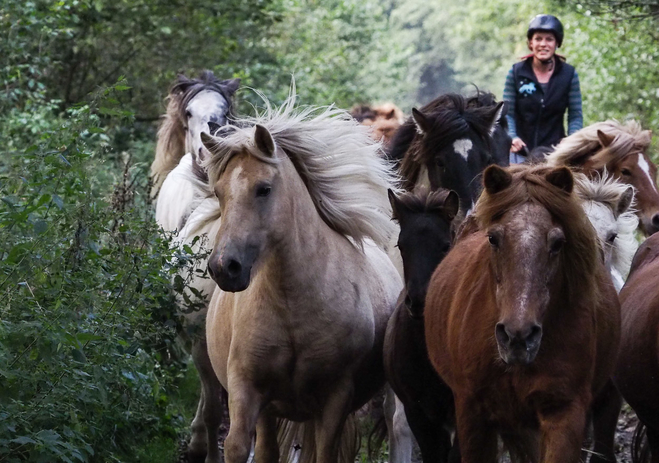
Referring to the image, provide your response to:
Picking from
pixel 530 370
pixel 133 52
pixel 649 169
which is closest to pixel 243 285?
pixel 530 370

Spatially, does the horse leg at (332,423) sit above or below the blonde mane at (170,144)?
below

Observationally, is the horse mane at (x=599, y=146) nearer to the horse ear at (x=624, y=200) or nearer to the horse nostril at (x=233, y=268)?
the horse ear at (x=624, y=200)

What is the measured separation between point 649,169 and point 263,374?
14.4 feet

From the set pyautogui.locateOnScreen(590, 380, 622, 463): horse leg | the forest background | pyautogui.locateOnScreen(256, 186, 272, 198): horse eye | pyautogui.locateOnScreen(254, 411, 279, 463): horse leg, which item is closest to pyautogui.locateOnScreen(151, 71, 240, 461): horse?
the forest background

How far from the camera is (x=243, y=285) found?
5.64 m

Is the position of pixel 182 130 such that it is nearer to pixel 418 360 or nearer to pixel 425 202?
pixel 425 202

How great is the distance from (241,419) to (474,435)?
1345mm

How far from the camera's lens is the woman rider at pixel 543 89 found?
1001cm

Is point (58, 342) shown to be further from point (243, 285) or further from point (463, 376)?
point (463, 376)

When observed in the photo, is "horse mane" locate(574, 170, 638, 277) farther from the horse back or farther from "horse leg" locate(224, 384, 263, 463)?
"horse leg" locate(224, 384, 263, 463)

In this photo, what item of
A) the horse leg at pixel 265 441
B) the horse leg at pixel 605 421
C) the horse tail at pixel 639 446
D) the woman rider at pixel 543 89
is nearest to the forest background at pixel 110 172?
the horse leg at pixel 265 441

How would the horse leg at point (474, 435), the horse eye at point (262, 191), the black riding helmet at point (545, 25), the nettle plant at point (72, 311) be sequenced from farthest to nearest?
the black riding helmet at point (545, 25) < the horse eye at point (262, 191) < the nettle plant at point (72, 311) < the horse leg at point (474, 435)

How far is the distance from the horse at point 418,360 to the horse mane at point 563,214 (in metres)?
1.33

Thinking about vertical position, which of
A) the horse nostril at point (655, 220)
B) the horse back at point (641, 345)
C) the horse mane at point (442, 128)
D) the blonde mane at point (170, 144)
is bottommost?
the horse back at point (641, 345)
